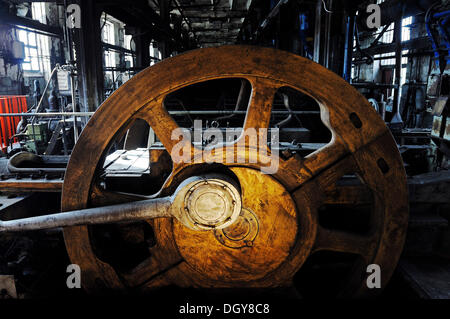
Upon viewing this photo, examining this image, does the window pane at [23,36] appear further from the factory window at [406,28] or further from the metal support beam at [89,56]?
the factory window at [406,28]

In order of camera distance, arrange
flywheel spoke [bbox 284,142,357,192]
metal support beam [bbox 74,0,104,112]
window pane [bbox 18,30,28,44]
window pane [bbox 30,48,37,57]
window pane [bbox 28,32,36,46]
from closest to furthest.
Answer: flywheel spoke [bbox 284,142,357,192] → metal support beam [bbox 74,0,104,112] → window pane [bbox 18,30,28,44] → window pane [bbox 28,32,36,46] → window pane [bbox 30,48,37,57]

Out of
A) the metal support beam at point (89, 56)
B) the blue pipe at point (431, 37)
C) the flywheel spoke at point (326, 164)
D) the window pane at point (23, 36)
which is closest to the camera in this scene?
the flywheel spoke at point (326, 164)

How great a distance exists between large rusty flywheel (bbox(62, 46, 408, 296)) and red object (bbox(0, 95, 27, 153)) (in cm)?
829

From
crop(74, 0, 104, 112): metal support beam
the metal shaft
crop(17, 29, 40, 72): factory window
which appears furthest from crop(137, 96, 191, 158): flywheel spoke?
crop(17, 29, 40, 72): factory window

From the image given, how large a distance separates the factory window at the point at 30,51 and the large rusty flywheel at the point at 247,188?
15725mm

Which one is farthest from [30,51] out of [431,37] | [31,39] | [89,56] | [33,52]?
[431,37]

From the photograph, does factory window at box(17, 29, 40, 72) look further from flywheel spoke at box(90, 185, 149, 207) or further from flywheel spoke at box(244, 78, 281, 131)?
flywheel spoke at box(244, 78, 281, 131)

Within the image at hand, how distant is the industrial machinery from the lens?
1.35 meters

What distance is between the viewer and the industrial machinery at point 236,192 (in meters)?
1.35

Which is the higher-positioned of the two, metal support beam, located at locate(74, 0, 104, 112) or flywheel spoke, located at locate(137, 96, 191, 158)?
metal support beam, located at locate(74, 0, 104, 112)

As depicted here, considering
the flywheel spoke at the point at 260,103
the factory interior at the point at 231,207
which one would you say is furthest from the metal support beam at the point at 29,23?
the flywheel spoke at the point at 260,103

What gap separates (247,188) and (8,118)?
10154 mm

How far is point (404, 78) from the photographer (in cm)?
1460
